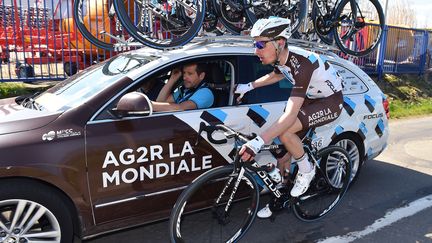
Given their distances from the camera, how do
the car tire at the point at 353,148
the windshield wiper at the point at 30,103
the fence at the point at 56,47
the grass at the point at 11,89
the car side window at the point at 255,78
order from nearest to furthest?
the windshield wiper at the point at 30,103
the car side window at the point at 255,78
the car tire at the point at 353,148
the grass at the point at 11,89
the fence at the point at 56,47

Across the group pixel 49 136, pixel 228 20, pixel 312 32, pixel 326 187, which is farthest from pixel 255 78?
pixel 49 136

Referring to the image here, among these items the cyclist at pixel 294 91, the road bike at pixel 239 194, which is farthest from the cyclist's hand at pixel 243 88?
the road bike at pixel 239 194

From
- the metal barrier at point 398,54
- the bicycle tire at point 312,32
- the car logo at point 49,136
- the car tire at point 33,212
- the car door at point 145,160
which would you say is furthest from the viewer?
the metal barrier at point 398,54

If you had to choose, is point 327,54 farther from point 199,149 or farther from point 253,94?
point 199,149

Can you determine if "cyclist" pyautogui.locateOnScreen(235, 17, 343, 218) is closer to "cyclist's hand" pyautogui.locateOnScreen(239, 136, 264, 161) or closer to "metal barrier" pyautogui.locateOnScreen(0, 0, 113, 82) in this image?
"cyclist's hand" pyautogui.locateOnScreen(239, 136, 264, 161)

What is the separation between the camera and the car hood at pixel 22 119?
9.43 feet

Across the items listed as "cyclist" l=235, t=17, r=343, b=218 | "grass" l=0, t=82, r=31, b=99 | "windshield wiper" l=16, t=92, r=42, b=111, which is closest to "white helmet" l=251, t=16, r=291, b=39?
"cyclist" l=235, t=17, r=343, b=218

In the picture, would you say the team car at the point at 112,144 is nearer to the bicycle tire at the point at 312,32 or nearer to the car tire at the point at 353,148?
the car tire at the point at 353,148

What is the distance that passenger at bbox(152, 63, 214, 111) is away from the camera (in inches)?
141

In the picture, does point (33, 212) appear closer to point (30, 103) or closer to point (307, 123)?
point (30, 103)

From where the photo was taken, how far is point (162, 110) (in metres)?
3.49

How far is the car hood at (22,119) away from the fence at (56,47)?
425 centimetres

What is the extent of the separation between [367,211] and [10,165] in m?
3.46

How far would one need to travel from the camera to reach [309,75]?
339cm
